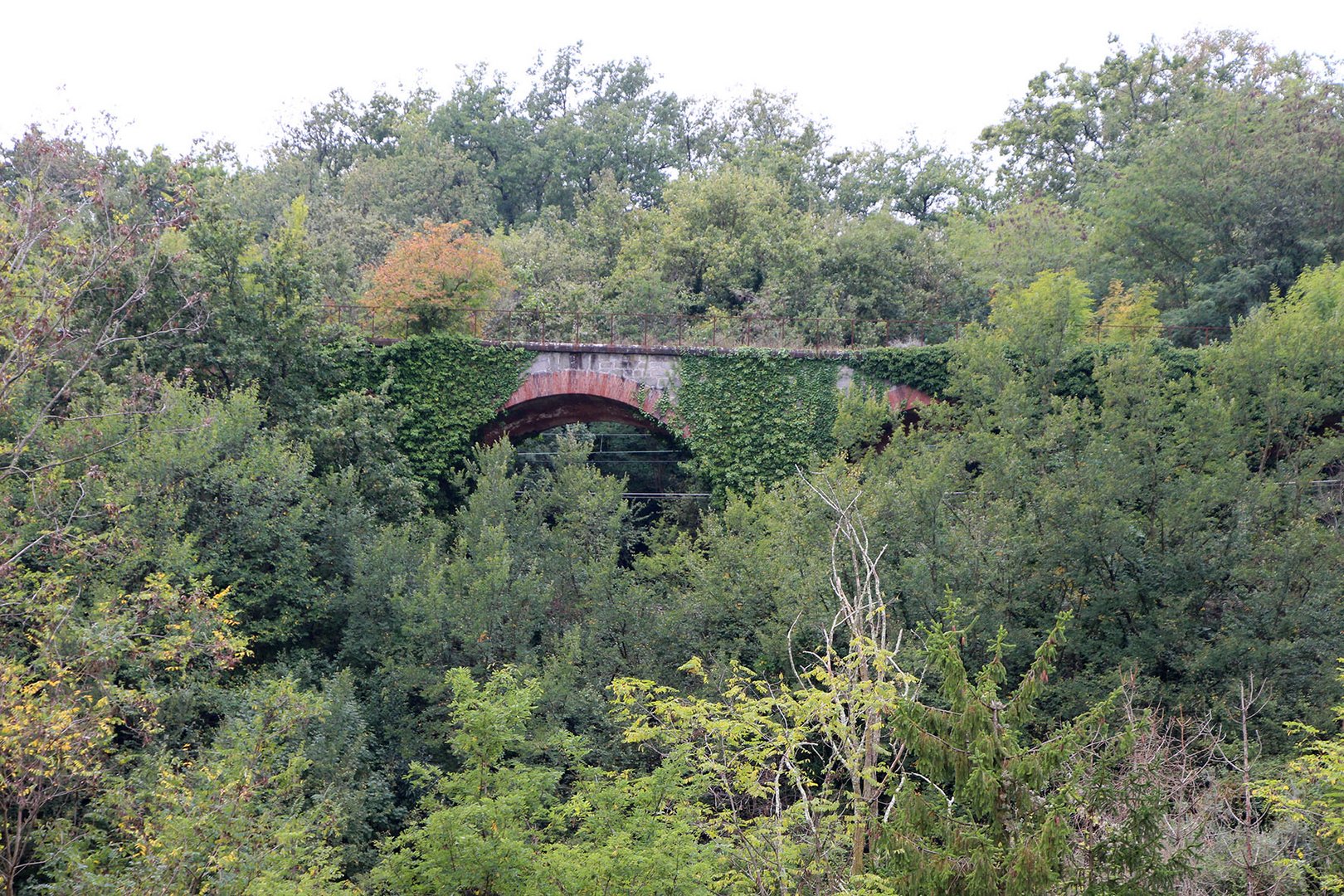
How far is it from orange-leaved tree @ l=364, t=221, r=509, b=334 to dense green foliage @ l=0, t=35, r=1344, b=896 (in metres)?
0.36

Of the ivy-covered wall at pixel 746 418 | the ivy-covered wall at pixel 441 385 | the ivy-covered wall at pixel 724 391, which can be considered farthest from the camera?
the ivy-covered wall at pixel 746 418

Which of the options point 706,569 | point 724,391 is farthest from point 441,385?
point 706,569

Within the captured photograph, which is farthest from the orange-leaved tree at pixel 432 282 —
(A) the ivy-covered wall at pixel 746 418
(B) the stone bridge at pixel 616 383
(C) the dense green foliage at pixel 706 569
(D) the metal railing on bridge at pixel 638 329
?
(A) the ivy-covered wall at pixel 746 418

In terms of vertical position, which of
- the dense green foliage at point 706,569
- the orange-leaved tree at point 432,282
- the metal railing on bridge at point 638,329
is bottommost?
the dense green foliage at point 706,569

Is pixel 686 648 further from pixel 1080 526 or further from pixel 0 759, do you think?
pixel 0 759

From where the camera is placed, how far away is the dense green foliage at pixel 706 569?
8.41 metres

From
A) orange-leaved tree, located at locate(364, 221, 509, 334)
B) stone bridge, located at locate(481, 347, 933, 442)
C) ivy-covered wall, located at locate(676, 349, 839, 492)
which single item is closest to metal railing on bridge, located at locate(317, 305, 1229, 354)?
orange-leaved tree, located at locate(364, 221, 509, 334)

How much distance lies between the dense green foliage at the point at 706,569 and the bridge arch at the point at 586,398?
0.34 meters

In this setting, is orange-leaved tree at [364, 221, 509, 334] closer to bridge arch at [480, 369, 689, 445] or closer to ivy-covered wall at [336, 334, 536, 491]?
ivy-covered wall at [336, 334, 536, 491]

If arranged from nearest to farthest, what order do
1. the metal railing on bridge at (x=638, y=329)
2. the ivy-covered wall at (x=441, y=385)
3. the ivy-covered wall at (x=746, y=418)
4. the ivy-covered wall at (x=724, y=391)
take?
1. the ivy-covered wall at (x=441, y=385)
2. the ivy-covered wall at (x=724, y=391)
3. the metal railing on bridge at (x=638, y=329)
4. the ivy-covered wall at (x=746, y=418)

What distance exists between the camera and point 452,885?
30.3 feet

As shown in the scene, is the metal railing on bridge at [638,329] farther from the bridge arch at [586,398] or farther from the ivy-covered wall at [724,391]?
the bridge arch at [586,398]

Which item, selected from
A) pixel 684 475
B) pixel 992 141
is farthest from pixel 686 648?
pixel 992 141

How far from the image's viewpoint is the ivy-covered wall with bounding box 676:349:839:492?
67.0 feet
